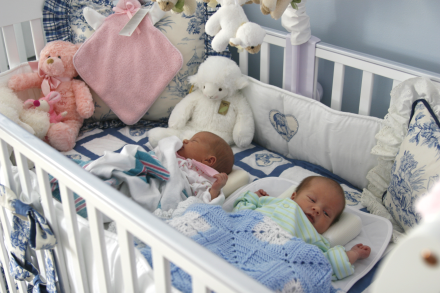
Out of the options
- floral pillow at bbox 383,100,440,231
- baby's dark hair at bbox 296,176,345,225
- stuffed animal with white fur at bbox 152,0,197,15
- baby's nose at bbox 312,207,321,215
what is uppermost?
stuffed animal with white fur at bbox 152,0,197,15

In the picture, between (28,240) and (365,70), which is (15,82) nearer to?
(28,240)

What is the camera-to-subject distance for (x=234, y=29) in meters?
1.03

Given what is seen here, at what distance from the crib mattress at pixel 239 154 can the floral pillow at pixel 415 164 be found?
17cm

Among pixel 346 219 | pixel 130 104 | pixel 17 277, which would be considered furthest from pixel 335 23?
pixel 17 277

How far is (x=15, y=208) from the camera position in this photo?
851mm

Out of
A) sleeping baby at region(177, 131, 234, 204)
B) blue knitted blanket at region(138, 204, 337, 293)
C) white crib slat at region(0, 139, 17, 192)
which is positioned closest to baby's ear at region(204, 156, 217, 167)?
sleeping baby at region(177, 131, 234, 204)

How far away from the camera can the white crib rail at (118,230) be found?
1.60 ft

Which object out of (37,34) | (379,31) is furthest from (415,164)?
(37,34)

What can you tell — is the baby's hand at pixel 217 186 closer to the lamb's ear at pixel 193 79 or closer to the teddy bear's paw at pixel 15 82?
the lamb's ear at pixel 193 79

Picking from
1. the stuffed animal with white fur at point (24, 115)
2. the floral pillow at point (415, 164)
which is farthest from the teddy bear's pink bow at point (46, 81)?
the floral pillow at point (415, 164)

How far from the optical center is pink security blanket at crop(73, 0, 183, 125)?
1.58m

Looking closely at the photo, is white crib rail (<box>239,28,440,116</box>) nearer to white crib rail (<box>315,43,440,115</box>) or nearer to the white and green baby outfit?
white crib rail (<box>315,43,440,115</box>)

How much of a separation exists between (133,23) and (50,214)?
964 millimetres

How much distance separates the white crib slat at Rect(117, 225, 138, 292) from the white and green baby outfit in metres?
0.43
